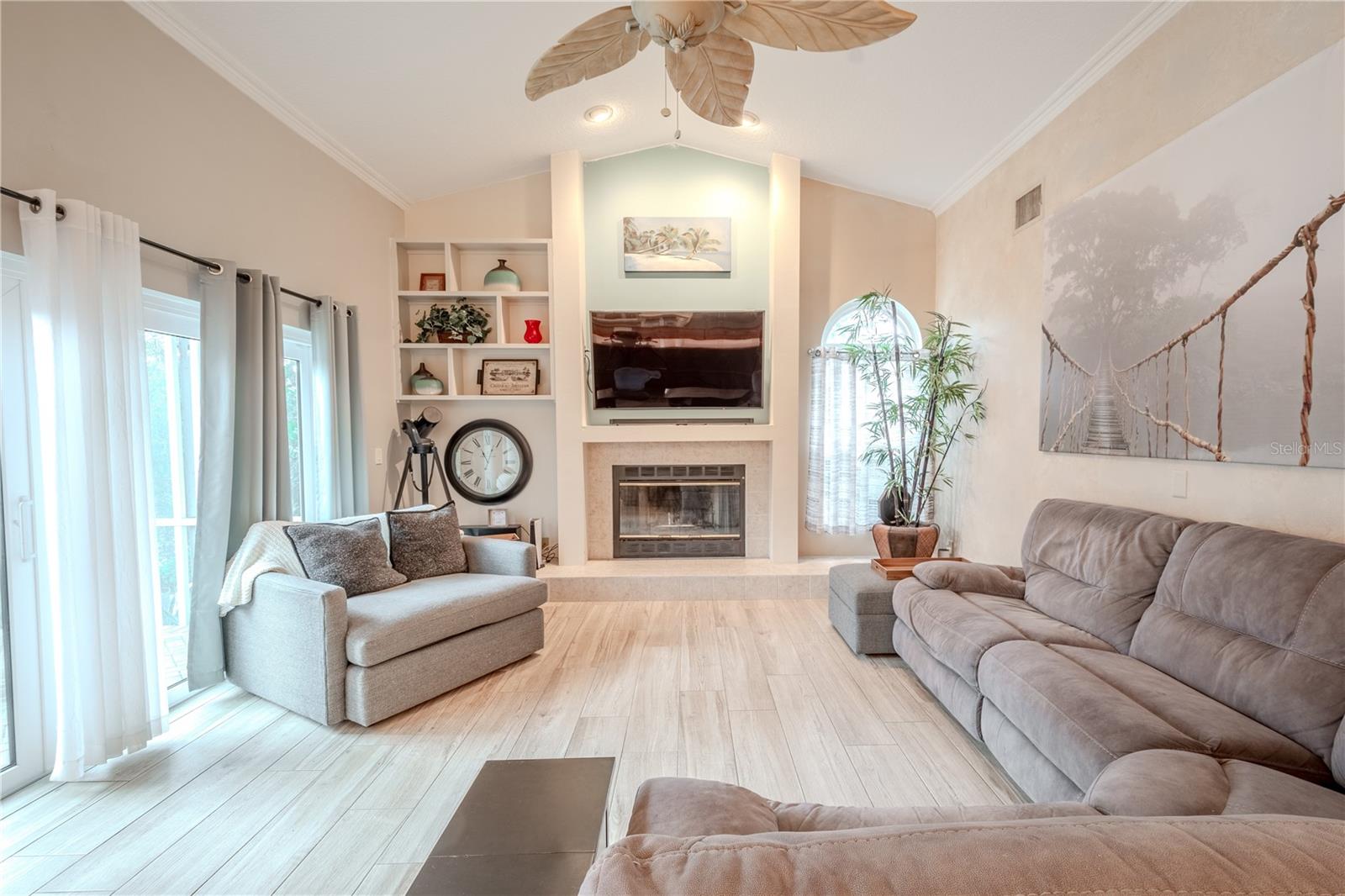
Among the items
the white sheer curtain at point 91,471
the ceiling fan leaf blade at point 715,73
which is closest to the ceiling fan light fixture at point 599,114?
the ceiling fan leaf blade at point 715,73

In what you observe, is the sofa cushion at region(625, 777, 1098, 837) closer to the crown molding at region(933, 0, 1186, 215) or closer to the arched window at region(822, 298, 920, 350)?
the crown molding at region(933, 0, 1186, 215)

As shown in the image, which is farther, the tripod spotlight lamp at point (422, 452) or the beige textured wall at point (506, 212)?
the beige textured wall at point (506, 212)

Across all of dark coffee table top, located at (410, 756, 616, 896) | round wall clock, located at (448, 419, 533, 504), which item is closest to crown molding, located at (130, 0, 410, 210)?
round wall clock, located at (448, 419, 533, 504)

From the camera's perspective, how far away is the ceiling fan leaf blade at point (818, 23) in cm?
146

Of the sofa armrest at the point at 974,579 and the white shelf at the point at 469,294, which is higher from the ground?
the white shelf at the point at 469,294

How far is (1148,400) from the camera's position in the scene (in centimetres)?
253

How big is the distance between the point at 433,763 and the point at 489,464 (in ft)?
9.41

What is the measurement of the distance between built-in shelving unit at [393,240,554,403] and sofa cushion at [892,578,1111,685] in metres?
3.05

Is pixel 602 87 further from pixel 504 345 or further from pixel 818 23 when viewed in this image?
pixel 818 23

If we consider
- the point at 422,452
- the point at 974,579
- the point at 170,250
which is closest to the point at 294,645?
the point at 170,250

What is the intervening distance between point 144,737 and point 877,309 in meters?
4.89

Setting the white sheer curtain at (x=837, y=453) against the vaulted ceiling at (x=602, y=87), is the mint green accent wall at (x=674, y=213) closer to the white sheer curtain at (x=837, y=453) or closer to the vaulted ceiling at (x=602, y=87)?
the vaulted ceiling at (x=602, y=87)

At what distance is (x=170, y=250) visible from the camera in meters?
2.42

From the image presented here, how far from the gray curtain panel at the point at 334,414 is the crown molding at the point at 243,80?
96 cm
